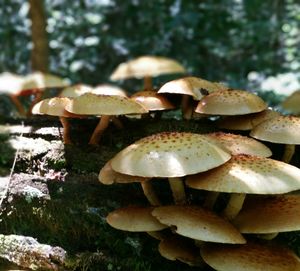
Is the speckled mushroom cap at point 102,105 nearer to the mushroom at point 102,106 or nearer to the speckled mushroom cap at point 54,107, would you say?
the mushroom at point 102,106

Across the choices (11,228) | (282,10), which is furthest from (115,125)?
(282,10)

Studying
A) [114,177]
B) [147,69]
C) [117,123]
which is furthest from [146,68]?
[114,177]

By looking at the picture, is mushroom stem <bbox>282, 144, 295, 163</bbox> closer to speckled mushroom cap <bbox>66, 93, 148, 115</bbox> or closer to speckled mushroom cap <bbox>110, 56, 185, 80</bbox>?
speckled mushroom cap <bbox>66, 93, 148, 115</bbox>

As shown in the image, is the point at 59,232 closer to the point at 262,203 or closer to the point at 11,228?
the point at 11,228

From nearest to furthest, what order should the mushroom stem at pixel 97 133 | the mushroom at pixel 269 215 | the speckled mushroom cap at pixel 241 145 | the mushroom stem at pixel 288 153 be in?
the mushroom at pixel 269 215
the speckled mushroom cap at pixel 241 145
the mushroom stem at pixel 288 153
the mushroom stem at pixel 97 133

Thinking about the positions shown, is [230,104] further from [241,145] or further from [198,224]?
[198,224]

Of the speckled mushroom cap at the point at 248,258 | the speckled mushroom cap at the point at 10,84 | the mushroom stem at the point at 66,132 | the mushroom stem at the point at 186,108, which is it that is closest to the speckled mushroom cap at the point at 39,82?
the speckled mushroom cap at the point at 10,84

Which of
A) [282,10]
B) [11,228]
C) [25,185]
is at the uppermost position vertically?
[282,10]
